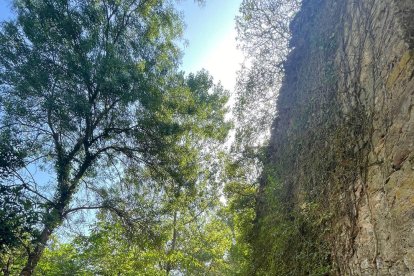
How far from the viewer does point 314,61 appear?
17.5 feet

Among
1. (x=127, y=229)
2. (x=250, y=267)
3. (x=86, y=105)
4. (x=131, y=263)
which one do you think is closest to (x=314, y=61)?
(x=250, y=267)

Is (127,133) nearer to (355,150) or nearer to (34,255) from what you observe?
(34,255)

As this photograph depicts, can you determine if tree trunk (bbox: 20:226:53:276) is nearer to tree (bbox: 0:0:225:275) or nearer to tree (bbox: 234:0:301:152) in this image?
tree (bbox: 0:0:225:275)

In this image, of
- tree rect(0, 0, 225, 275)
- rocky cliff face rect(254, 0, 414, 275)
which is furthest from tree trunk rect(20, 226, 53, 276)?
rocky cliff face rect(254, 0, 414, 275)

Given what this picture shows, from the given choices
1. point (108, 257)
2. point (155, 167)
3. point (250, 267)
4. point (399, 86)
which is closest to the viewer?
point (399, 86)

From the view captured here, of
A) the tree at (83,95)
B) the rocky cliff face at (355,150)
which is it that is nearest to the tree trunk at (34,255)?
the tree at (83,95)

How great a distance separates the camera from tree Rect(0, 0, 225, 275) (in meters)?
6.58

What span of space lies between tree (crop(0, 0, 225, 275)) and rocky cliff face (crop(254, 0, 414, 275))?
13.5ft

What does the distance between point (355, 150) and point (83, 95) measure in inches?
242

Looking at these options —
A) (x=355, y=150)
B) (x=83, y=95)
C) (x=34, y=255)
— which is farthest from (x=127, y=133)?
(x=355, y=150)

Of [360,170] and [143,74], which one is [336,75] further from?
[143,74]

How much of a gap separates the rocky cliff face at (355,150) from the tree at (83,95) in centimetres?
411

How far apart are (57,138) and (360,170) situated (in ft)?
22.3

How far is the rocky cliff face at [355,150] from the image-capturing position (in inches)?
100
